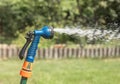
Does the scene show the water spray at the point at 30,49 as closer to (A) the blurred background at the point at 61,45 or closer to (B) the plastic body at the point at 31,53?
(B) the plastic body at the point at 31,53

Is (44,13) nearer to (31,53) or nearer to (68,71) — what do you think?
(68,71)

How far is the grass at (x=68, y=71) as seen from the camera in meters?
6.34

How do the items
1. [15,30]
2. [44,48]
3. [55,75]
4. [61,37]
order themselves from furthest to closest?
1. [15,30]
2. [61,37]
3. [44,48]
4. [55,75]

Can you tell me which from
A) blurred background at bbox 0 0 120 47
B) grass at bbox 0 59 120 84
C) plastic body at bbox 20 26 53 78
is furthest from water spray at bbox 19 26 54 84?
blurred background at bbox 0 0 120 47

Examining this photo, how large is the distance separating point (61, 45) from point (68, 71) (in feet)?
9.08

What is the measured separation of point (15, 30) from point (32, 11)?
0.77 metres

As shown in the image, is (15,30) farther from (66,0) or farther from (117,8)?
(117,8)

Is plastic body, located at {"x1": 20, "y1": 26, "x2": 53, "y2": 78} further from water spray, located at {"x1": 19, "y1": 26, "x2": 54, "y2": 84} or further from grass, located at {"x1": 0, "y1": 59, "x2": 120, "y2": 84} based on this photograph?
grass, located at {"x1": 0, "y1": 59, "x2": 120, "y2": 84}

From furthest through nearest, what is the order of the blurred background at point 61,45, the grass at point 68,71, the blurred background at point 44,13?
the blurred background at point 44,13
the blurred background at point 61,45
the grass at point 68,71

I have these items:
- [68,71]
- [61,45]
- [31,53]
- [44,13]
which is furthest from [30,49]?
[44,13]

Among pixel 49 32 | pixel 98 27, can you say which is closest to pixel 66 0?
pixel 98 27

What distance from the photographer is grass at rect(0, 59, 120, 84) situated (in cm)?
634

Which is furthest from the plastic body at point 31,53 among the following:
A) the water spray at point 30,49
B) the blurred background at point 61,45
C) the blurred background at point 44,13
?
the blurred background at point 44,13

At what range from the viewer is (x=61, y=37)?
10.6 meters
